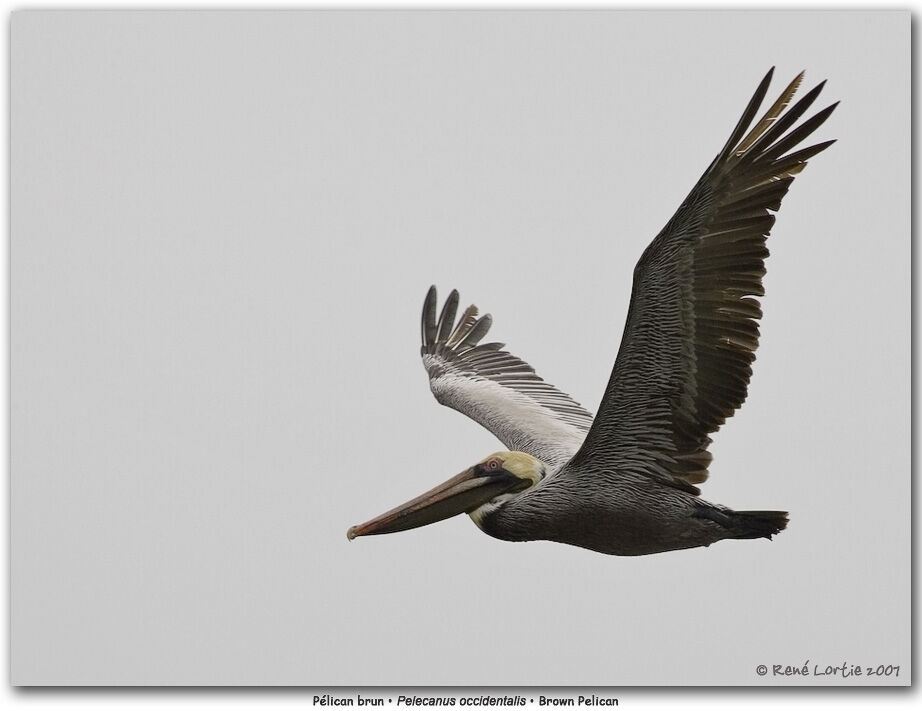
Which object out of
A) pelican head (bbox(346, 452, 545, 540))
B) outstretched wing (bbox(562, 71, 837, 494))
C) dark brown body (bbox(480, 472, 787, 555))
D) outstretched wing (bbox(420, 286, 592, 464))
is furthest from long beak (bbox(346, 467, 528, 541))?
outstretched wing (bbox(420, 286, 592, 464))

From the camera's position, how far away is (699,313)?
236 inches

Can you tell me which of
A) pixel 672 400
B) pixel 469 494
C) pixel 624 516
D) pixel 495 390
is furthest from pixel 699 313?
pixel 495 390

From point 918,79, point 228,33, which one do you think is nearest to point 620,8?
point 918,79

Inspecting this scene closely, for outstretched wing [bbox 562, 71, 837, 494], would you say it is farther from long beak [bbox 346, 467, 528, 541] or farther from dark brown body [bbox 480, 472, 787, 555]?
long beak [bbox 346, 467, 528, 541]

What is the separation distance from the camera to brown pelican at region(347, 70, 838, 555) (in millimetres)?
5750

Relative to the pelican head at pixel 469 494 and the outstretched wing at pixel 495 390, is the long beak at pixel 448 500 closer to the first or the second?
the pelican head at pixel 469 494

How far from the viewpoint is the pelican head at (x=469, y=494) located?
22.2 feet

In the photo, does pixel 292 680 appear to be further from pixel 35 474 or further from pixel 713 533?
pixel 713 533

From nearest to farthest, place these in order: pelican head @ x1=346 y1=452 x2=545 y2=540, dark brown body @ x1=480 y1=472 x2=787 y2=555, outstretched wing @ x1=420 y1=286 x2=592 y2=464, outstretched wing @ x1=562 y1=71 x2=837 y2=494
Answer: outstretched wing @ x1=562 y1=71 x2=837 y2=494 → dark brown body @ x1=480 y1=472 x2=787 y2=555 → pelican head @ x1=346 y1=452 x2=545 y2=540 → outstretched wing @ x1=420 y1=286 x2=592 y2=464

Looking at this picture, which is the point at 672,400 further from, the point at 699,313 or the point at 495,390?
the point at 495,390

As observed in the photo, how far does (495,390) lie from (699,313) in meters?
2.75

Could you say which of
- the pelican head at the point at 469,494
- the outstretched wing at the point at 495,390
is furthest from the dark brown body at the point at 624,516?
the outstretched wing at the point at 495,390

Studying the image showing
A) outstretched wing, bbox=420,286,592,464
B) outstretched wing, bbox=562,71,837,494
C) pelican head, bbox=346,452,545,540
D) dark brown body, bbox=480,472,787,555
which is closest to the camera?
outstretched wing, bbox=562,71,837,494

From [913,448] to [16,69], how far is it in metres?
5.59
